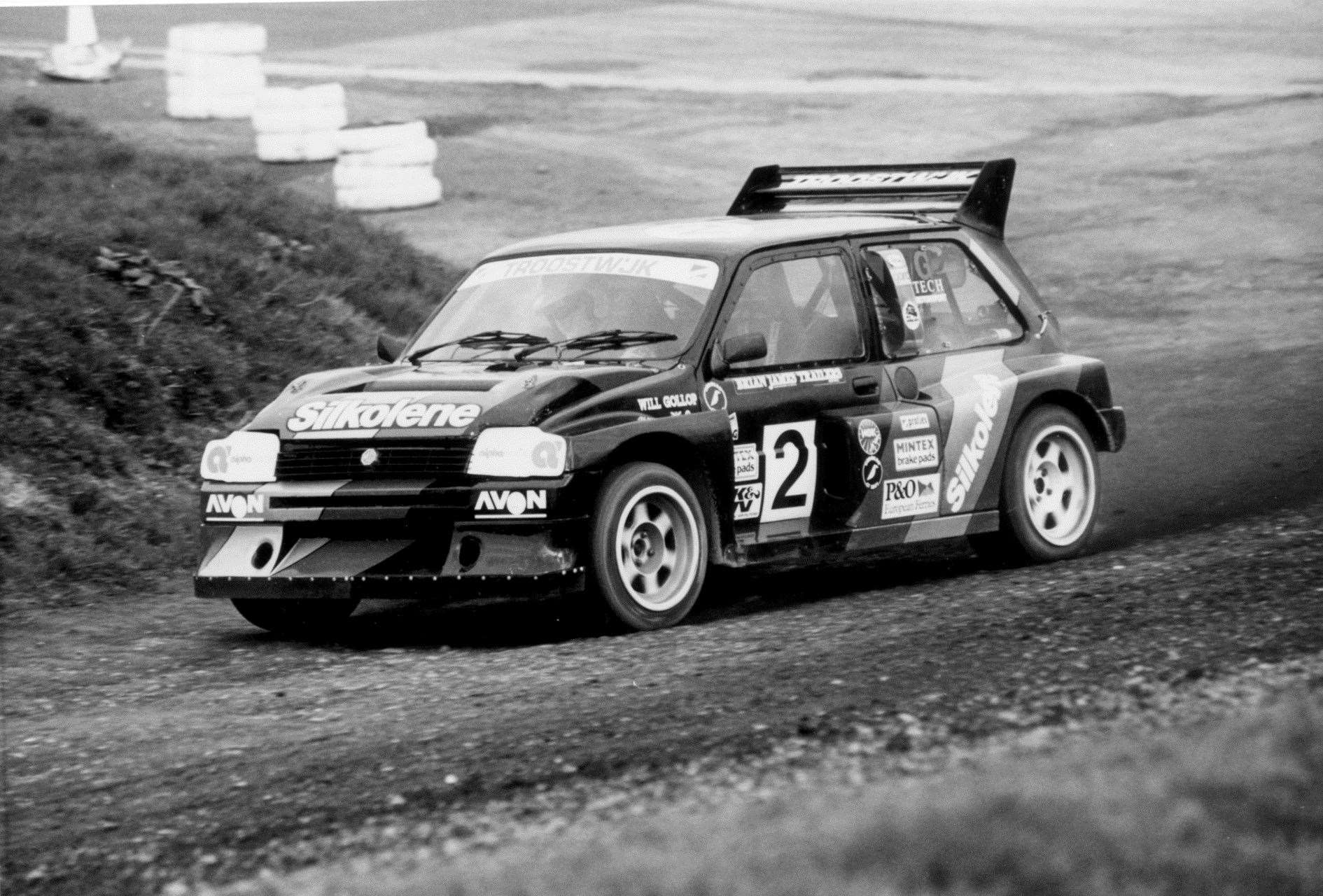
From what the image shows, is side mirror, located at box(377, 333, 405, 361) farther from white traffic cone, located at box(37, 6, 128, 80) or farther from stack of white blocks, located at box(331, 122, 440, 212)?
white traffic cone, located at box(37, 6, 128, 80)

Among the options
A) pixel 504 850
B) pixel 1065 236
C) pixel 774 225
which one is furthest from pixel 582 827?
pixel 1065 236

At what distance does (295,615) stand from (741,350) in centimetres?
216

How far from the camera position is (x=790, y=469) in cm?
870

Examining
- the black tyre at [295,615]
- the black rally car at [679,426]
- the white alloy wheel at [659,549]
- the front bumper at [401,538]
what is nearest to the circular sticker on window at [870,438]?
the black rally car at [679,426]

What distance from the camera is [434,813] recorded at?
5.23 metres

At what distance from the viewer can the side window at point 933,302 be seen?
30.8 ft

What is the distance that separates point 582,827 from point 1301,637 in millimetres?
2819

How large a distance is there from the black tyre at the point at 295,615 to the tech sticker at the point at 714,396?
65.1 inches

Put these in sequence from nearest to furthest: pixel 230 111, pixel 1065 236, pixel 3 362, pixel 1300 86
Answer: pixel 3 362 < pixel 1065 236 < pixel 230 111 < pixel 1300 86

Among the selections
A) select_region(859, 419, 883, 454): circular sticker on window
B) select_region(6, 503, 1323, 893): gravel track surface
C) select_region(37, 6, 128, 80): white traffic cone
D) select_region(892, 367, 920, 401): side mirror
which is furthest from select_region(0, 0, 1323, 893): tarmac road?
select_region(37, 6, 128, 80): white traffic cone

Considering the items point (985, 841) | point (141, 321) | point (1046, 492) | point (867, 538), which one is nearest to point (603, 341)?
point (867, 538)

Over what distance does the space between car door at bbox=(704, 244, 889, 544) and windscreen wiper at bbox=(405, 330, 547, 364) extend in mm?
780

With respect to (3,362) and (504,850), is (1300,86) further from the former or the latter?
(504,850)

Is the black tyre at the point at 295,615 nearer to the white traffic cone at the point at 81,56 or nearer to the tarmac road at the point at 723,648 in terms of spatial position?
the tarmac road at the point at 723,648
